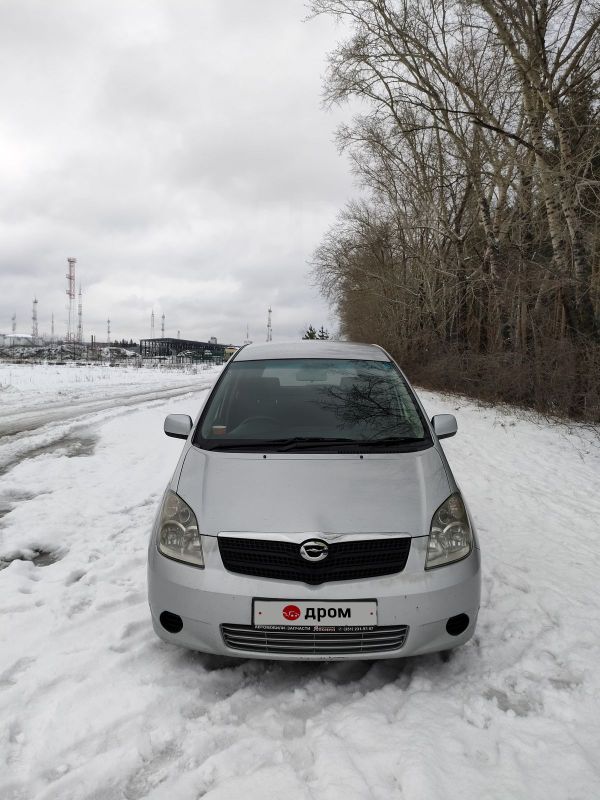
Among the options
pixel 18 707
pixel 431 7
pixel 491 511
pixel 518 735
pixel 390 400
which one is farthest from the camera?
pixel 431 7

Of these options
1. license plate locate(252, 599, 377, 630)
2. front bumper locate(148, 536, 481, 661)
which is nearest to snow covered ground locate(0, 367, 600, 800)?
front bumper locate(148, 536, 481, 661)

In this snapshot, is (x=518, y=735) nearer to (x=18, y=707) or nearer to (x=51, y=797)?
(x=51, y=797)

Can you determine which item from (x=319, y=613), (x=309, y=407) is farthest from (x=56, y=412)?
(x=319, y=613)

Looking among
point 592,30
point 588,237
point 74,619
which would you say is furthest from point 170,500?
point 592,30

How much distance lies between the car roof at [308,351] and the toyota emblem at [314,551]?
1.98 m

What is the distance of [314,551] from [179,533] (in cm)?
70

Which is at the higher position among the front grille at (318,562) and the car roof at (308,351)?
the car roof at (308,351)

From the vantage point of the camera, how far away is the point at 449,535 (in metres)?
2.52

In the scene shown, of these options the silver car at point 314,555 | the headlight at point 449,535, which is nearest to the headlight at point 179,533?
the silver car at point 314,555

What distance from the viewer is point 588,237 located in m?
10.5

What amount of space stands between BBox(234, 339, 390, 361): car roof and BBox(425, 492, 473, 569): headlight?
1740mm

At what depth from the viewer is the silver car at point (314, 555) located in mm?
2279

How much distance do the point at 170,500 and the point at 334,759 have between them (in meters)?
1.39

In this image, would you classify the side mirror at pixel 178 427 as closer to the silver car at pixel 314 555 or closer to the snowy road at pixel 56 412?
the silver car at pixel 314 555
